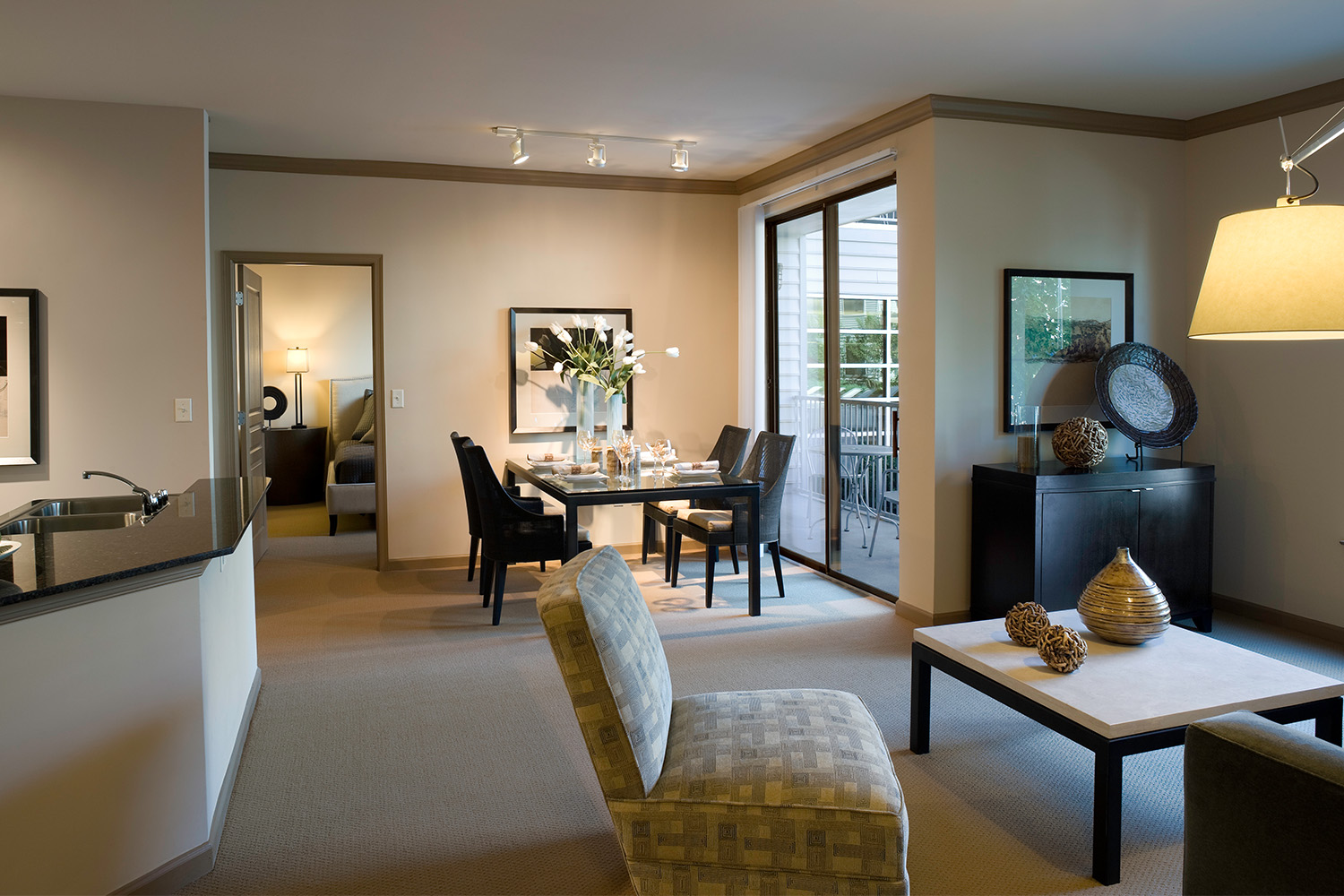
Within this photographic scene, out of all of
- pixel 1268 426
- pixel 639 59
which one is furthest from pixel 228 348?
pixel 1268 426

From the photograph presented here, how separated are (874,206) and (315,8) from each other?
307 centimetres

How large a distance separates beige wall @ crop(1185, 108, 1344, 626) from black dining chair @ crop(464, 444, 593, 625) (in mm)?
3528

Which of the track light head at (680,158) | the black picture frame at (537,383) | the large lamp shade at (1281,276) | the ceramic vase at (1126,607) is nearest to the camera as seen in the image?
the large lamp shade at (1281,276)

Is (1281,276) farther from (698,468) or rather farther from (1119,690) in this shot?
(698,468)

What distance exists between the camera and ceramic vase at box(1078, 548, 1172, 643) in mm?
2719

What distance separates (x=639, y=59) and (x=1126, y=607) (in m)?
2.83

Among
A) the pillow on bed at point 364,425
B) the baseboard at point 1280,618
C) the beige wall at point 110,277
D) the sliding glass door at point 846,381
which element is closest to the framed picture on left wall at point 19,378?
the beige wall at point 110,277

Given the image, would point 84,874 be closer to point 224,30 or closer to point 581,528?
point 224,30

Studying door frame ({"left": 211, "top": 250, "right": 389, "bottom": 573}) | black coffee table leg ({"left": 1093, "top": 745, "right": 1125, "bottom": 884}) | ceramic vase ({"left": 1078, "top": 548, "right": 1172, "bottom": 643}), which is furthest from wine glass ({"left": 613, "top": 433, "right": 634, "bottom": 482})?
black coffee table leg ({"left": 1093, "top": 745, "right": 1125, "bottom": 884})

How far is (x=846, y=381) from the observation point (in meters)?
5.46

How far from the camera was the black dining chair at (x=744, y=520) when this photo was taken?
16.4 feet

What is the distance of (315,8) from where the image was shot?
326cm

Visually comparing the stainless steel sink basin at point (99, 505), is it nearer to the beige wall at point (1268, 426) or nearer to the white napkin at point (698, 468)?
the white napkin at point (698, 468)

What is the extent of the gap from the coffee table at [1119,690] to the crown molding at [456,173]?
13.5 feet
